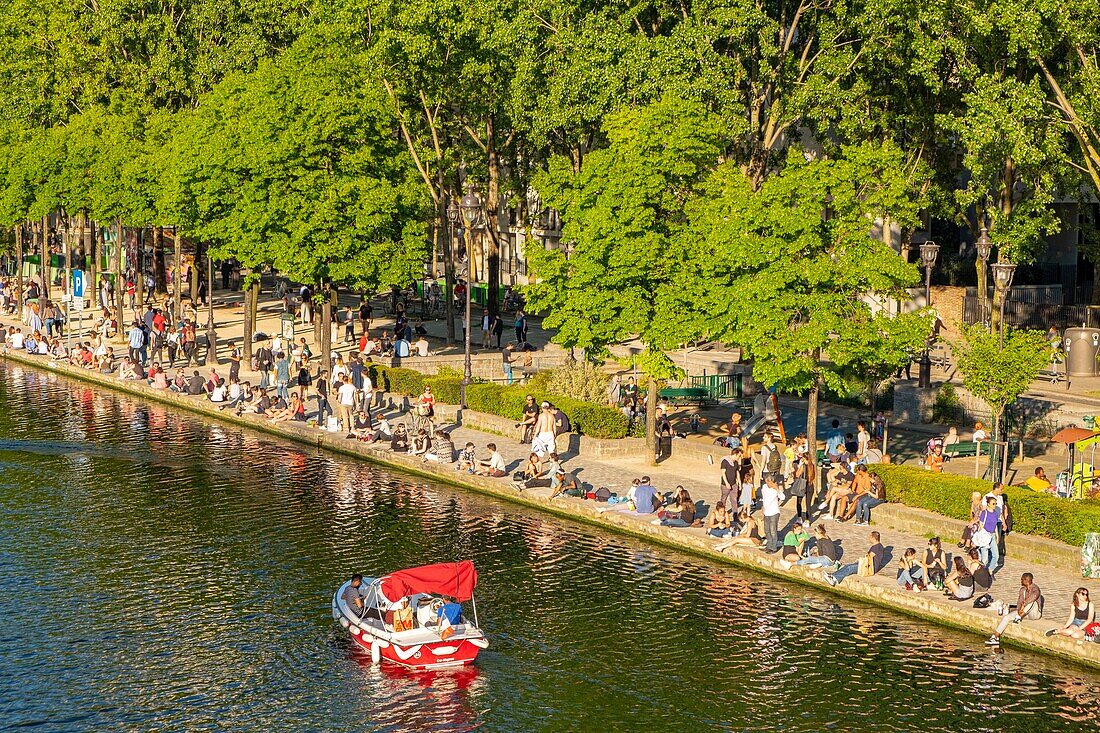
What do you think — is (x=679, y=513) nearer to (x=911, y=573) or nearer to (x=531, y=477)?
(x=531, y=477)

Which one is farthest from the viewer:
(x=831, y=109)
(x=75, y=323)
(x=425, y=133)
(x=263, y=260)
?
(x=75, y=323)

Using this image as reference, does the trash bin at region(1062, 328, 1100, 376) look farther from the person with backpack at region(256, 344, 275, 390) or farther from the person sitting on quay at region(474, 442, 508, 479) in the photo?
the person with backpack at region(256, 344, 275, 390)

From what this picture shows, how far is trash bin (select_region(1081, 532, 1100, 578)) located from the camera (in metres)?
29.7

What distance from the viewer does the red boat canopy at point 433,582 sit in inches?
1072

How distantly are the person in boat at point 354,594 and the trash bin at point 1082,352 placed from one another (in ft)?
99.6

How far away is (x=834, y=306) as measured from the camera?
3709cm

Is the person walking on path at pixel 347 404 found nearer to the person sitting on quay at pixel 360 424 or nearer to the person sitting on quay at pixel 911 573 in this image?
the person sitting on quay at pixel 360 424

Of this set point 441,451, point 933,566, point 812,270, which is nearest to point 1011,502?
point 933,566

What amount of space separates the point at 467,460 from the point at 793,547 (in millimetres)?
11579

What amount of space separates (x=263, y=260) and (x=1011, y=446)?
28.2 m

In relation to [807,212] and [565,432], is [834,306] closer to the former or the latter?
[807,212]

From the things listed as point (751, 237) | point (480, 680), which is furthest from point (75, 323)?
point (480, 680)

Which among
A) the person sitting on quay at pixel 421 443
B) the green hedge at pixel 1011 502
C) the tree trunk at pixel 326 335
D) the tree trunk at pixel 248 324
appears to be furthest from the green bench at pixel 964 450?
the tree trunk at pixel 248 324

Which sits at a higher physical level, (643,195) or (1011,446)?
(643,195)
